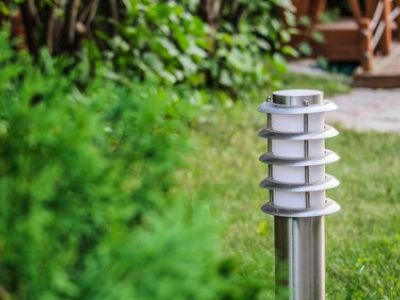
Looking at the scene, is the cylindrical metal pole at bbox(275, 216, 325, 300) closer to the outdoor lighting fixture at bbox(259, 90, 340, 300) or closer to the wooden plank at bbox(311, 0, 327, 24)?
the outdoor lighting fixture at bbox(259, 90, 340, 300)

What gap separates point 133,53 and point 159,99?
514 cm

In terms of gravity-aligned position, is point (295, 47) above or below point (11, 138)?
below

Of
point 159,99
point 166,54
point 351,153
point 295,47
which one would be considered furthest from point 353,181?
point 295,47

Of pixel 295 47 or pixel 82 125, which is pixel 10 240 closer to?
pixel 82 125

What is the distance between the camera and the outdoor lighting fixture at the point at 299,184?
2.89 meters

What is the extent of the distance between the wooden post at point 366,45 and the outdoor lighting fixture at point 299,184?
664cm

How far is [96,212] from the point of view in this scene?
4.94ft

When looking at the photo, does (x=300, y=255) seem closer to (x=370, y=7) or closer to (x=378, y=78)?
(x=378, y=78)

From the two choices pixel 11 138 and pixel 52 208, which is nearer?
pixel 52 208

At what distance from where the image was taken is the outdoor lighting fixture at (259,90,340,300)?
289 centimetres

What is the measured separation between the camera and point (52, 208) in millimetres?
1530

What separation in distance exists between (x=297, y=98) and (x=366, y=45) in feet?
22.6

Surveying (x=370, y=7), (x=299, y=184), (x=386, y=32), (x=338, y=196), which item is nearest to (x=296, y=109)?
(x=299, y=184)

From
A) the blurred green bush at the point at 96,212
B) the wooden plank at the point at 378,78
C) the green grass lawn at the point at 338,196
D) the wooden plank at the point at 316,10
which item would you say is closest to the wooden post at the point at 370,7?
the wooden plank at the point at 316,10
